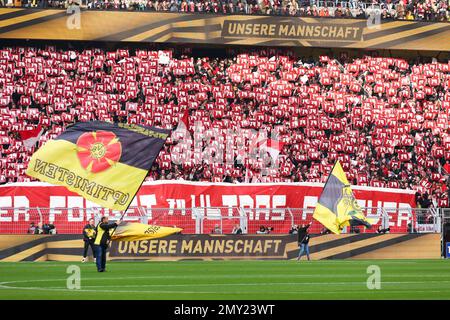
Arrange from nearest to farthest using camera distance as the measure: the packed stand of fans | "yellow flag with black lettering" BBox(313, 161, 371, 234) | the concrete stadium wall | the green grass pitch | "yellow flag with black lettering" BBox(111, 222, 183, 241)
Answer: the green grass pitch, "yellow flag with black lettering" BBox(111, 222, 183, 241), "yellow flag with black lettering" BBox(313, 161, 371, 234), the concrete stadium wall, the packed stand of fans

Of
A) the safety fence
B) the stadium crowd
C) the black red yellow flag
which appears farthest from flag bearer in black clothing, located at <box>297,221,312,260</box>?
the black red yellow flag

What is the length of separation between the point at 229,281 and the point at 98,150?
628 cm

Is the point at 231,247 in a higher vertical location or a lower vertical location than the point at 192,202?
lower

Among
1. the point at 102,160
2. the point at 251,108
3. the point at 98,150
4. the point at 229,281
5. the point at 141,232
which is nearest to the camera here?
the point at 102,160

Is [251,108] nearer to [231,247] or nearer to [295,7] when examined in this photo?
[295,7]

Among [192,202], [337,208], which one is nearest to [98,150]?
[337,208]

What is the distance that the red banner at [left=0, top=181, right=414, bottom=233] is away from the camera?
45844 millimetres

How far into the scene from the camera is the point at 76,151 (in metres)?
27.2

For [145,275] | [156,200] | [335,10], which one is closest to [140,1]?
[335,10]

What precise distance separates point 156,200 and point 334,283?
21646mm

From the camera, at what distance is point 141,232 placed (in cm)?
3325

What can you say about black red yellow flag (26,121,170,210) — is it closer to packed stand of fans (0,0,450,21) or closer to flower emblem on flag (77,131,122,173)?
flower emblem on flag (77,131,122,173)

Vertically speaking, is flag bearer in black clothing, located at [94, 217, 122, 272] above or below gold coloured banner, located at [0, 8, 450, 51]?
below

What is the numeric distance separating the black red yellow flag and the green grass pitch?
7.63ft
